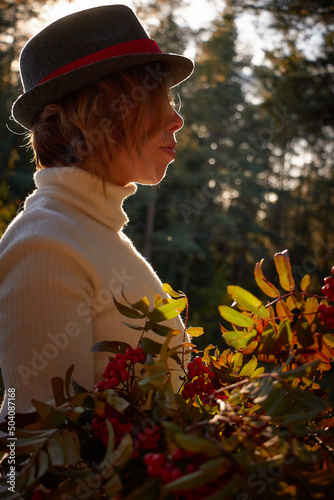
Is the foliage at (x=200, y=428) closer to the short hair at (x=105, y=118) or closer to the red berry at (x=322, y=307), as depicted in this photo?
the red berry at (x=322, y=307)

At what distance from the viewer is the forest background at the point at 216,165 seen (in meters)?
10.6

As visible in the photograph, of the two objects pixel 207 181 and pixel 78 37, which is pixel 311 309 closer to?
pixel 78 37

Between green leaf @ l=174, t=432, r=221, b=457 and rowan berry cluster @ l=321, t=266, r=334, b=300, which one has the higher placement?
green leaf @ l=174, t=432, r=221, b=457

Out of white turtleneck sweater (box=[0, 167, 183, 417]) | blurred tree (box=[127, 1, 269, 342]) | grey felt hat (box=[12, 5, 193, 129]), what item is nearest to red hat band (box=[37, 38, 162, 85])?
grey felt hat (box=[12, 5, 193, 129])

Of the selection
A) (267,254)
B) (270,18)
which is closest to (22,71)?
(270,18)

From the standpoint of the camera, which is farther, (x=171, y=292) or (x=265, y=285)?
(x=171, y=292)

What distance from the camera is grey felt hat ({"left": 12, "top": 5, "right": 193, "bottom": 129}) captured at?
46.6 inches

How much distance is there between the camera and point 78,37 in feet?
4.00

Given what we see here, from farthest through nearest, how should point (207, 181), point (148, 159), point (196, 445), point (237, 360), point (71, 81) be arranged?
point (207, 181)
point (148, 159)
point (71, 81)
point (237, 360)
point (196, 445)

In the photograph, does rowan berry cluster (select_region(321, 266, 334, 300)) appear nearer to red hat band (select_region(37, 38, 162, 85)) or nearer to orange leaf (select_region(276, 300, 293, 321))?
orange leaf (select_region(276, 300, 293, 321))

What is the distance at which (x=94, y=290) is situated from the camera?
105 cm

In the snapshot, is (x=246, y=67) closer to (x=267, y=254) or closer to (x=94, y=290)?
(x=267, y=254)

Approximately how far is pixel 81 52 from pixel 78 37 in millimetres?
38

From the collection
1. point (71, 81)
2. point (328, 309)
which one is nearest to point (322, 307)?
point (328, 309)
